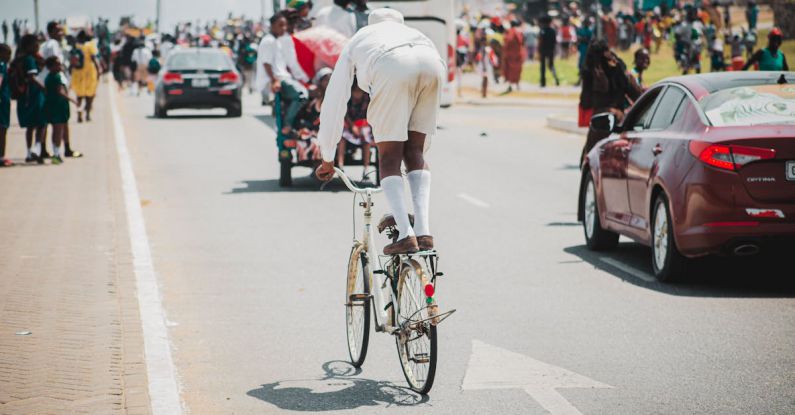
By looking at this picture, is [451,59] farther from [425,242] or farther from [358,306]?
[425,242]

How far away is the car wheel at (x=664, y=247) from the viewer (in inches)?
387

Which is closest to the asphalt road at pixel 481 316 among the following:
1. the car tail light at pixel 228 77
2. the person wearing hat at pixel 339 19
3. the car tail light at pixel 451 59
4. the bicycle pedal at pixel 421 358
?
the bicycle pedal at pixel 421 358

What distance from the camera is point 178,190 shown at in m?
17.1

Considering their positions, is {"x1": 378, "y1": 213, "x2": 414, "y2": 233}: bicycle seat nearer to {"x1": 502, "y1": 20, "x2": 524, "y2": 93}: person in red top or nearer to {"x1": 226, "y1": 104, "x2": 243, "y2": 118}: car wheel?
{"x1": 226, "y1": 104, "x2": 243, "y2": 118}: car wheel

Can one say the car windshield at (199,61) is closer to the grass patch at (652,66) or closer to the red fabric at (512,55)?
the red fabric at (512,55)

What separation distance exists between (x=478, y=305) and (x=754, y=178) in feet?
6.85

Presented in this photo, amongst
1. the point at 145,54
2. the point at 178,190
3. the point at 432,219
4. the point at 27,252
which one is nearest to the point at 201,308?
the point at 27,252

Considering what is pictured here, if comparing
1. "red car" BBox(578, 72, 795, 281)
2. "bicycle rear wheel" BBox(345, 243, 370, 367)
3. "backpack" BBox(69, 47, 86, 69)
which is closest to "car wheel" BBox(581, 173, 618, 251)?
"red car" BBox(578, 72, 795, 281)

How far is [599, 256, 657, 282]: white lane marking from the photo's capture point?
10289mm

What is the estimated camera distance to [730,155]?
9367mm

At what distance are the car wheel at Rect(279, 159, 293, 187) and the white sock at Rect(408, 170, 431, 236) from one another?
10.2m

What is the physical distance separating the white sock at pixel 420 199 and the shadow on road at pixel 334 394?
2.66 ft

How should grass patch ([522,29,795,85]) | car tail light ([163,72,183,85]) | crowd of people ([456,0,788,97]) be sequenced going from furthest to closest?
1. grass patch ([522,29,795,85])
2. crowd of people ([456,0,788,97])
3. car tail light ([163,72,183,85])

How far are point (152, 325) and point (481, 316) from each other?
2094 mm
